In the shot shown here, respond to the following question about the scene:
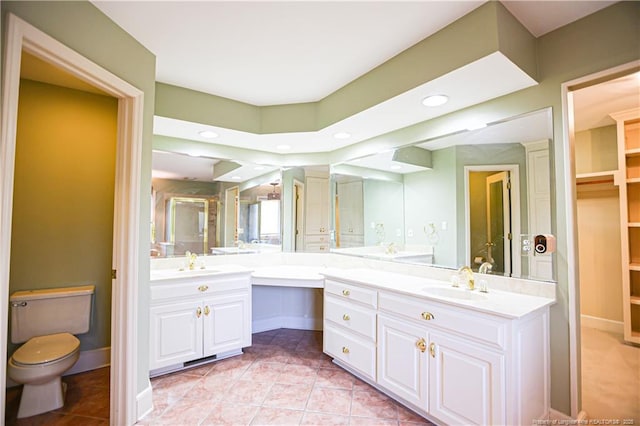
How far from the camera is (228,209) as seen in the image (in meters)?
3.23

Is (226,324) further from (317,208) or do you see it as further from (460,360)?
(460,360)

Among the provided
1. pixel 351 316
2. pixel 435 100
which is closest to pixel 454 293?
pixel 351 316

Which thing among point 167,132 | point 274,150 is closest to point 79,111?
point 167,132

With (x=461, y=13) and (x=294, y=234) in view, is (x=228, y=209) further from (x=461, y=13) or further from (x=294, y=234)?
(x=461, y=13)

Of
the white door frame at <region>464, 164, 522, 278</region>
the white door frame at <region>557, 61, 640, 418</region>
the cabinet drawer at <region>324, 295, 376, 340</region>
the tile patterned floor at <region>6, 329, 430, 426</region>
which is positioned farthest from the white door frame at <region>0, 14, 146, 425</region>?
the white door frame at <region>557, 61, 640, 418</region>

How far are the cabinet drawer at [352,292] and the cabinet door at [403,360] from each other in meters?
0.13

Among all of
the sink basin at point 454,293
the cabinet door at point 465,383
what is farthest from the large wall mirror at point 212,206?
the cabinet door at point 465,383

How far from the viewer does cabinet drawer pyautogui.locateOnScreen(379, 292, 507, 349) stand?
1.53 meters

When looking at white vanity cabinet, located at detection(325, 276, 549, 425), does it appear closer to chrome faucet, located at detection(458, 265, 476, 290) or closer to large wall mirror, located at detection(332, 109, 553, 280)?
chrome faucet, located at detection(458, 265, 476, 290)

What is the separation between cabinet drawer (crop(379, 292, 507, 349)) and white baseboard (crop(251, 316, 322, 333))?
5.22ft

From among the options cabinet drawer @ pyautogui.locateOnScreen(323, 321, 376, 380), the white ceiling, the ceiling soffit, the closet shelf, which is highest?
the white ceiling

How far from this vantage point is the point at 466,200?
2.31m

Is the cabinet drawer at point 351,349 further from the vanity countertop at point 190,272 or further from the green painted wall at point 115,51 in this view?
the green painted wall at point 115,51

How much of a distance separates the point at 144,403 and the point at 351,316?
1525 millimetres
